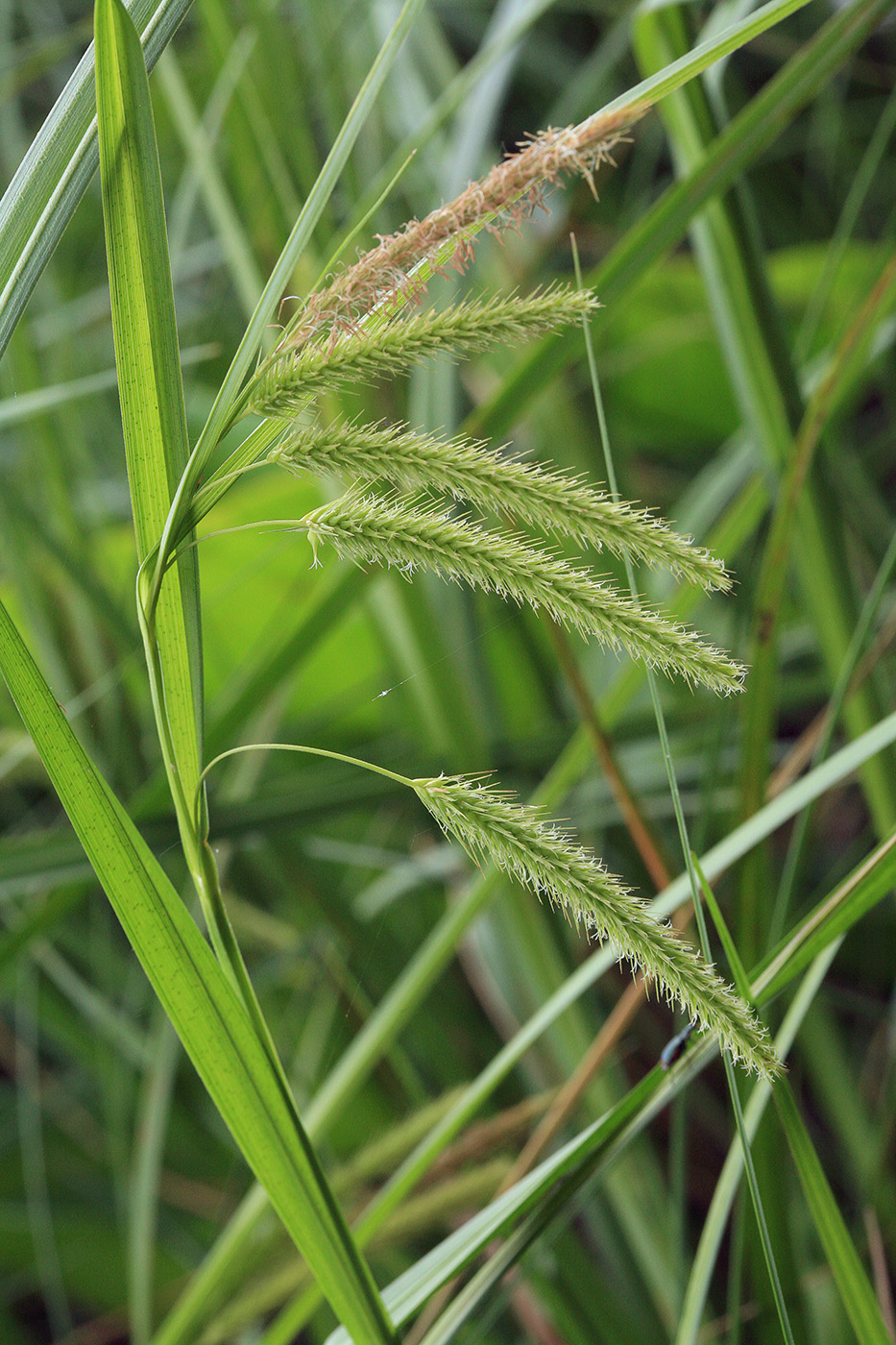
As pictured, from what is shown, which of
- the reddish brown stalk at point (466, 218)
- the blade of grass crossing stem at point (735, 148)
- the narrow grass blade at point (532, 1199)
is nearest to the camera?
the reddish brown stalk at point (466, 218)

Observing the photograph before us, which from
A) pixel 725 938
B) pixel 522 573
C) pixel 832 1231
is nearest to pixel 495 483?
pixel 522 573

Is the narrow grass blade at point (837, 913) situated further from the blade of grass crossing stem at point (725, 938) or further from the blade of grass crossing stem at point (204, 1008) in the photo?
the blade of grass crossing stem at point (204, 1008)

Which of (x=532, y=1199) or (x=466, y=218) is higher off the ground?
A: (x=466, y=218)

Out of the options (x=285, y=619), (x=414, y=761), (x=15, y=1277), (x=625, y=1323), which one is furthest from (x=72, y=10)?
(x=625, y=1323)

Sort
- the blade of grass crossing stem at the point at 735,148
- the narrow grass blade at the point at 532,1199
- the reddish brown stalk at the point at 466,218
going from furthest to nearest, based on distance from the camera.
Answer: the blade of grass crossing stem at the point at 735,148 → the narrow grass blade at the point at 532,1199 → the reddish brown stalk at the point at 466,218

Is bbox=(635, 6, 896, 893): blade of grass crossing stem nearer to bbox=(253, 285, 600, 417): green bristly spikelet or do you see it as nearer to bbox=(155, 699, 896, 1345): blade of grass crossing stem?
bbox=(155, 699, 896, 1345): blade of grass crossing stem

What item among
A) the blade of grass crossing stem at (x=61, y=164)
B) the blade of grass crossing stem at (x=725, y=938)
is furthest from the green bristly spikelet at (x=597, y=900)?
the blade of grass crossing stem at (x=61, y=164)

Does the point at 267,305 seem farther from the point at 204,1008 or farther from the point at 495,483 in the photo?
the point at 204,1008
